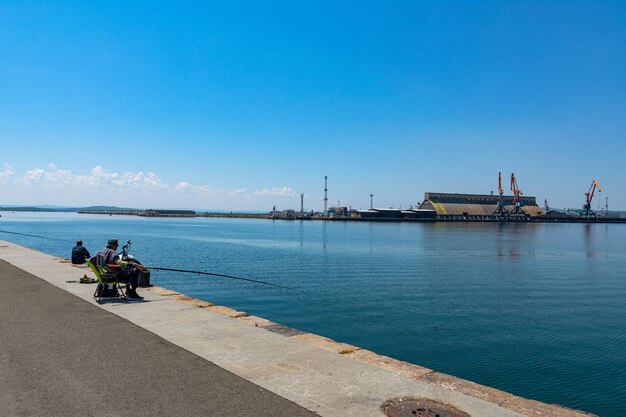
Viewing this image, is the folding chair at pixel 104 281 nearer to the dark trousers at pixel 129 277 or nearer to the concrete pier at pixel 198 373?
the dark trousers at pixel 129 277

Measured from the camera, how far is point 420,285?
27750 mm

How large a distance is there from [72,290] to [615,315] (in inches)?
899

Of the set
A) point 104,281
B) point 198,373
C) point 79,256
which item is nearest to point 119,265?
point 104,281

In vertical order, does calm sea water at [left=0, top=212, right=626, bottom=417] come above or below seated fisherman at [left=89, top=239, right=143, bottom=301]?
below

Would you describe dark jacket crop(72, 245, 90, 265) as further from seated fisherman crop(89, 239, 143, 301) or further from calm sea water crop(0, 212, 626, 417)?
seated fisherman crop(89, 239, 143, 301)

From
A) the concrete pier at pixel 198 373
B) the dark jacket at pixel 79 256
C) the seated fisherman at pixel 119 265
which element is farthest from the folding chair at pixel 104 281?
the dark jacket at pixel 79 256

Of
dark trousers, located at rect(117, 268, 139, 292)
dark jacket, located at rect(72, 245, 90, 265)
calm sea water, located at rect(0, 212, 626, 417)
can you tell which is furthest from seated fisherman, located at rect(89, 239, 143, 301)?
dark jacket, located at rect(72, 245, 90, 265)

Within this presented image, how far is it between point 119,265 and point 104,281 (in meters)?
0.73

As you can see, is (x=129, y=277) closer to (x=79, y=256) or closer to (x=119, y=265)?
(x=119, y=265)

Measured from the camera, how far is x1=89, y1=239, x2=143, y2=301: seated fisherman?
12.5m

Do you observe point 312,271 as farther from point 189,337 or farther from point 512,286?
point 189,337

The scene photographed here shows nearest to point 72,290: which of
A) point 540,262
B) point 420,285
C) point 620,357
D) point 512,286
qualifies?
point 620,357

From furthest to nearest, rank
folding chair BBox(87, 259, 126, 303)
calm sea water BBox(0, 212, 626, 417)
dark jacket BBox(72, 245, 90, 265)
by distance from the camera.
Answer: dark jacket BBox(72, 245, 90, 265), folding chair BBox(87, 259, 126, 303), calm sea water BBox(0, 212, 626, 417)

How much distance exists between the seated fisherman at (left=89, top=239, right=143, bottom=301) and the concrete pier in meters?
1.71
